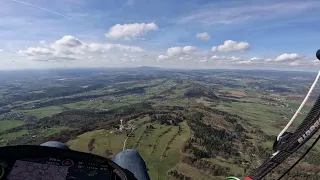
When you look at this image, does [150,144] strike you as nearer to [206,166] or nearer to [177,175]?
[206,166]

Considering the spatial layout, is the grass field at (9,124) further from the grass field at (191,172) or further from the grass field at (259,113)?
the grass field at (259,113)

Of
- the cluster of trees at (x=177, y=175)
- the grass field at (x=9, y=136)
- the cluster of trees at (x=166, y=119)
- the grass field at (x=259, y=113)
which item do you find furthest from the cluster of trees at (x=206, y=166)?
the grass field at (x=9, y=136)

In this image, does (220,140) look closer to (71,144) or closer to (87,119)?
(71,144)

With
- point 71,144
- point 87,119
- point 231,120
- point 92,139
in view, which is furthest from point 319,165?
point 87,119

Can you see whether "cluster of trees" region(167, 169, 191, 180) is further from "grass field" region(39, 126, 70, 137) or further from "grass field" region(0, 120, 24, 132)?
"grass field" region(0, 120, 24, 132)

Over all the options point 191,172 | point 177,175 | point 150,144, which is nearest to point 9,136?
point 150,144
